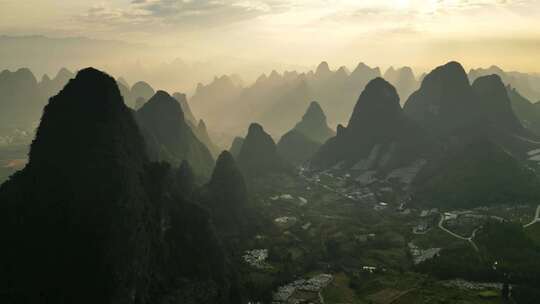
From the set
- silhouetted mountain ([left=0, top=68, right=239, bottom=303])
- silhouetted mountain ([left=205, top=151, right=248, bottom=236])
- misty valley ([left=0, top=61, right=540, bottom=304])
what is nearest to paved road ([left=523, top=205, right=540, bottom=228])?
misty valley ([left=0, top=61, right=540, bottom=304])

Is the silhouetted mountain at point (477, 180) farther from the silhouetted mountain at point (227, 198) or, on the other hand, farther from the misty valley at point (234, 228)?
the silhouetted mountain at point (227, 198)

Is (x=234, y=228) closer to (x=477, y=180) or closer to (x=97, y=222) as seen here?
(x=97, y=222)

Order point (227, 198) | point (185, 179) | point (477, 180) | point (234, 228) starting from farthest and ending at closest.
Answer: point (477, 180)
point (227, 198)
point (185, 179)
point (234, 228)

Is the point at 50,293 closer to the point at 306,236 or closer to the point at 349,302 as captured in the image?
the point at 349,302

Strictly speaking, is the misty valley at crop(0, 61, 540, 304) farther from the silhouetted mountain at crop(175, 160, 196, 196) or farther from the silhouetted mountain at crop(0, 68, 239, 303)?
the silhouetted mountain at crop(175, 160, 196, 196)

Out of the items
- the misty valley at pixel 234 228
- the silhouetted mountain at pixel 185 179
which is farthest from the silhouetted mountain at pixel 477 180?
the silhouetted mountain at pixel 185 179

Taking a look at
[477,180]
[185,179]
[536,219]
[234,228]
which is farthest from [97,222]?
[477,180]
